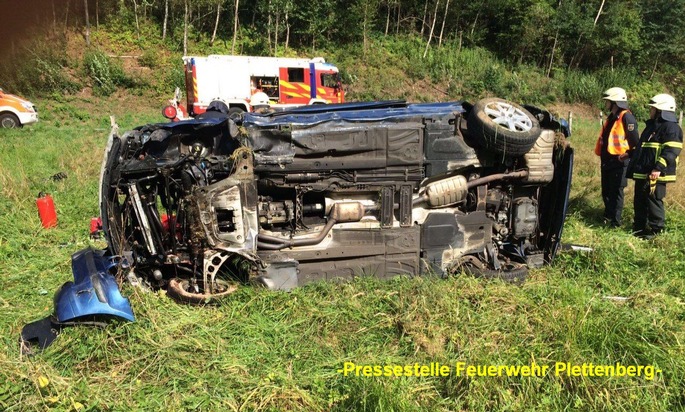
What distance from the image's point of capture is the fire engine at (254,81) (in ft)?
57.1

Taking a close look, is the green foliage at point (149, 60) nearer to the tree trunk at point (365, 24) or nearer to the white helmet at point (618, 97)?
the tree trunk at point (365, 24)

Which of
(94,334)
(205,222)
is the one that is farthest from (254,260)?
(94,334)

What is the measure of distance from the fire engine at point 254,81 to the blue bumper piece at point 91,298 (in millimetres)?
14340

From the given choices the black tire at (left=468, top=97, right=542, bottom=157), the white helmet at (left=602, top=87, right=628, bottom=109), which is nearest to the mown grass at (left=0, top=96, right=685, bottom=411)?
the black tire at (left=468, top=97, right=542, bottom=157)

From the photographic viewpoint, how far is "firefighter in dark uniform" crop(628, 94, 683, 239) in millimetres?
5129

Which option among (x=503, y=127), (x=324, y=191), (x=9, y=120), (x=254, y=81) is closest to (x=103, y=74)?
(x=9, y=120)

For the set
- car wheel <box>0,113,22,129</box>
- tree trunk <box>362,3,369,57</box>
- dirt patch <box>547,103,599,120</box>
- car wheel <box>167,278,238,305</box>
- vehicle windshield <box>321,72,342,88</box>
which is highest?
tree trunk <box>362,3,369,57</box>

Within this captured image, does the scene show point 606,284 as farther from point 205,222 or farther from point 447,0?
point 447,0

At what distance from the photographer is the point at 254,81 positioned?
1827 cm

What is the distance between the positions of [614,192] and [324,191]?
13.7ft

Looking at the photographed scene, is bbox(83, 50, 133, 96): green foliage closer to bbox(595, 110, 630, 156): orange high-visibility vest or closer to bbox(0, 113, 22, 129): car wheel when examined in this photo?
bbox(0, 113, 22, 129): car wheel

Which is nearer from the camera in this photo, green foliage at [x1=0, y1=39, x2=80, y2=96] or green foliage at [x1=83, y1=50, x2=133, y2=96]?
green foliage at [x1=0, y1=39, x2=80, y2=96]

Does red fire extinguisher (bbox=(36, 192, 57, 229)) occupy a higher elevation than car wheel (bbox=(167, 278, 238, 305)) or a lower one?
lower

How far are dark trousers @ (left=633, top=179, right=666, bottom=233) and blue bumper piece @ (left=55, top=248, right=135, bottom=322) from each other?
5533mm
